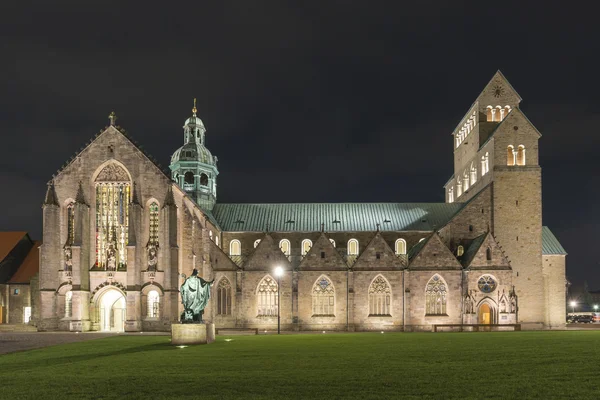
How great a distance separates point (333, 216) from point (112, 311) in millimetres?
27566

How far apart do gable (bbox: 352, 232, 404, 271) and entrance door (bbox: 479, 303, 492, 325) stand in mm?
8687

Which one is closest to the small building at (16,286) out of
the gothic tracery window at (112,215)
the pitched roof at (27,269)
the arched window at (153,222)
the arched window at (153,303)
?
the pitched roof at (27,269)

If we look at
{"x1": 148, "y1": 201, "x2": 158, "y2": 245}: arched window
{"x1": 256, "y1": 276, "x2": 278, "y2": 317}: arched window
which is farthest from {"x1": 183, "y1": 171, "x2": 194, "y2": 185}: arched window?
{"x1": 256, "y1": 276, "x2": 278, "y2": 317}: arched window

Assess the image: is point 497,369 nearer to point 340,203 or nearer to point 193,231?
point 193,231

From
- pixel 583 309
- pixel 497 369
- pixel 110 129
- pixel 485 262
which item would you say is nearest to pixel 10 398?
pixel 497 369

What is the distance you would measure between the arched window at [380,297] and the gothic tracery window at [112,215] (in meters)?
24.2

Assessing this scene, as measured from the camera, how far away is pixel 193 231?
6425 centimetres

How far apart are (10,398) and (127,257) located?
A: 142ft

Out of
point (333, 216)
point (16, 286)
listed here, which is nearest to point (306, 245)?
point (333, 216)

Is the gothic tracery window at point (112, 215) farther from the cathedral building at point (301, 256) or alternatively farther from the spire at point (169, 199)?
the spire at point (169, 199)

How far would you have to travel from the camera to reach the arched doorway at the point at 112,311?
6291 cm

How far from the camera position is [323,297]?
67.4 meters

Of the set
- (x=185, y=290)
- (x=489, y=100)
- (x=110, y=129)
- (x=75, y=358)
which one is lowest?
(x=75, y=358)

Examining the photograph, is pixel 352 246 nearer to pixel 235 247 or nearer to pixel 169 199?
pixel 235 247
